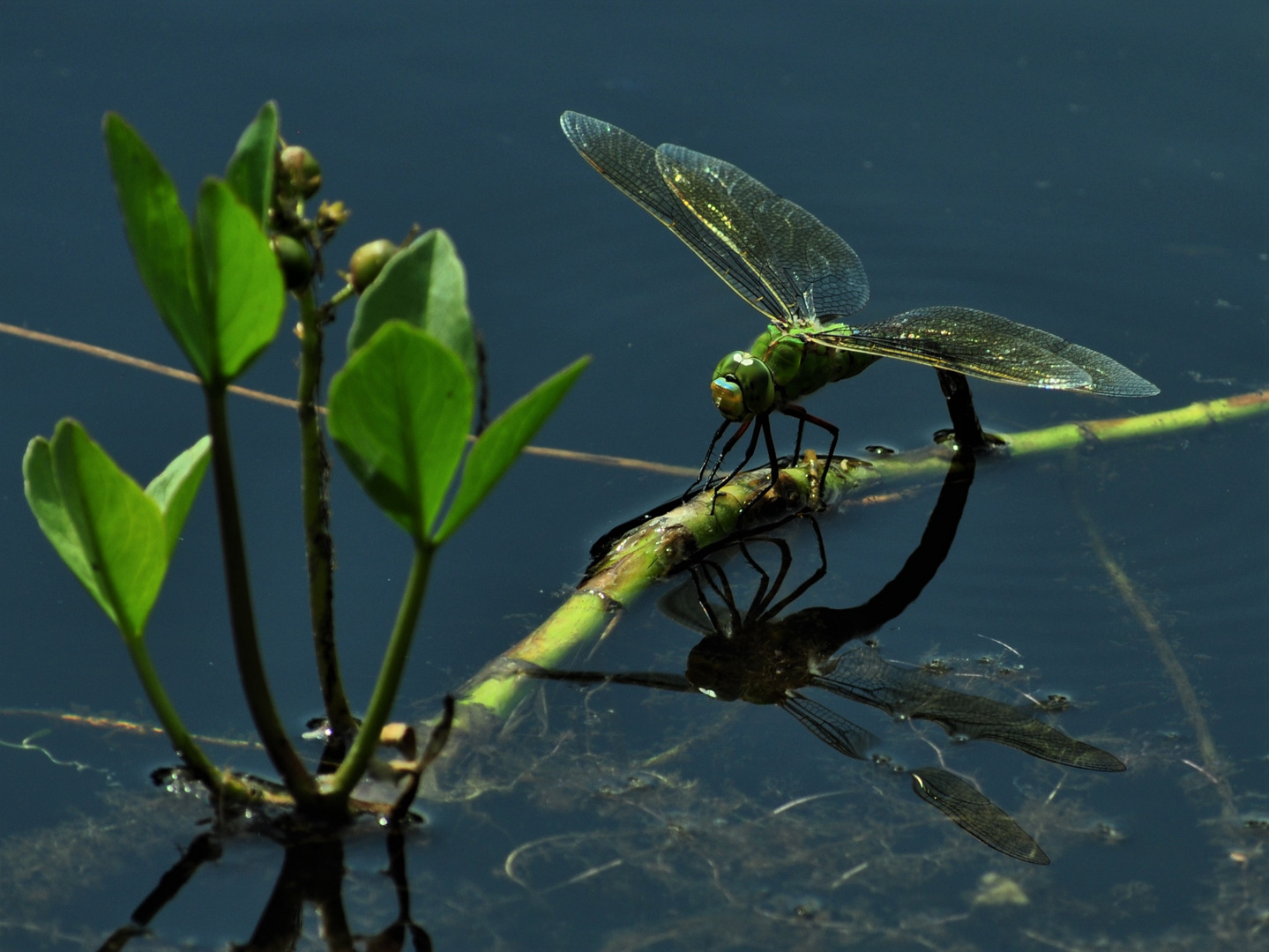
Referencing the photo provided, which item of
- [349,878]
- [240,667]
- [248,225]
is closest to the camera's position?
[248,225]

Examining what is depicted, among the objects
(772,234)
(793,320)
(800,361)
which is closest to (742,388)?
(800,361)

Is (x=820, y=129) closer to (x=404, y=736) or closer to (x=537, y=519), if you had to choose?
(x=537, y=519)

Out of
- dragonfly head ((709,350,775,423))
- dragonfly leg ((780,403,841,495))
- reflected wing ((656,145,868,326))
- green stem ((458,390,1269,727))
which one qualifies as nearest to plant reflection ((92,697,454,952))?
green stem ((458,390,1269,727))

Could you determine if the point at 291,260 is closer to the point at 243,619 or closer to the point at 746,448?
the point at 243,619

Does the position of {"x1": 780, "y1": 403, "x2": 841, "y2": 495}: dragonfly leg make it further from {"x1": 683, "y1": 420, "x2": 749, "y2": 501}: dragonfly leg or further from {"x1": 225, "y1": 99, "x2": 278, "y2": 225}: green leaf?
{"x1": 225, "y1": 99, "x2": 278, "y2": 225}: green leaf

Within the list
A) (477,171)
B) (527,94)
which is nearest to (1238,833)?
(477,171)

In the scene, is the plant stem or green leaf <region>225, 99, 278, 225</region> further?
the plant stem

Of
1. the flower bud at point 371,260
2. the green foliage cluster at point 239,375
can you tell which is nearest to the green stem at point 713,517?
the green foliage cluster at point 239,375
